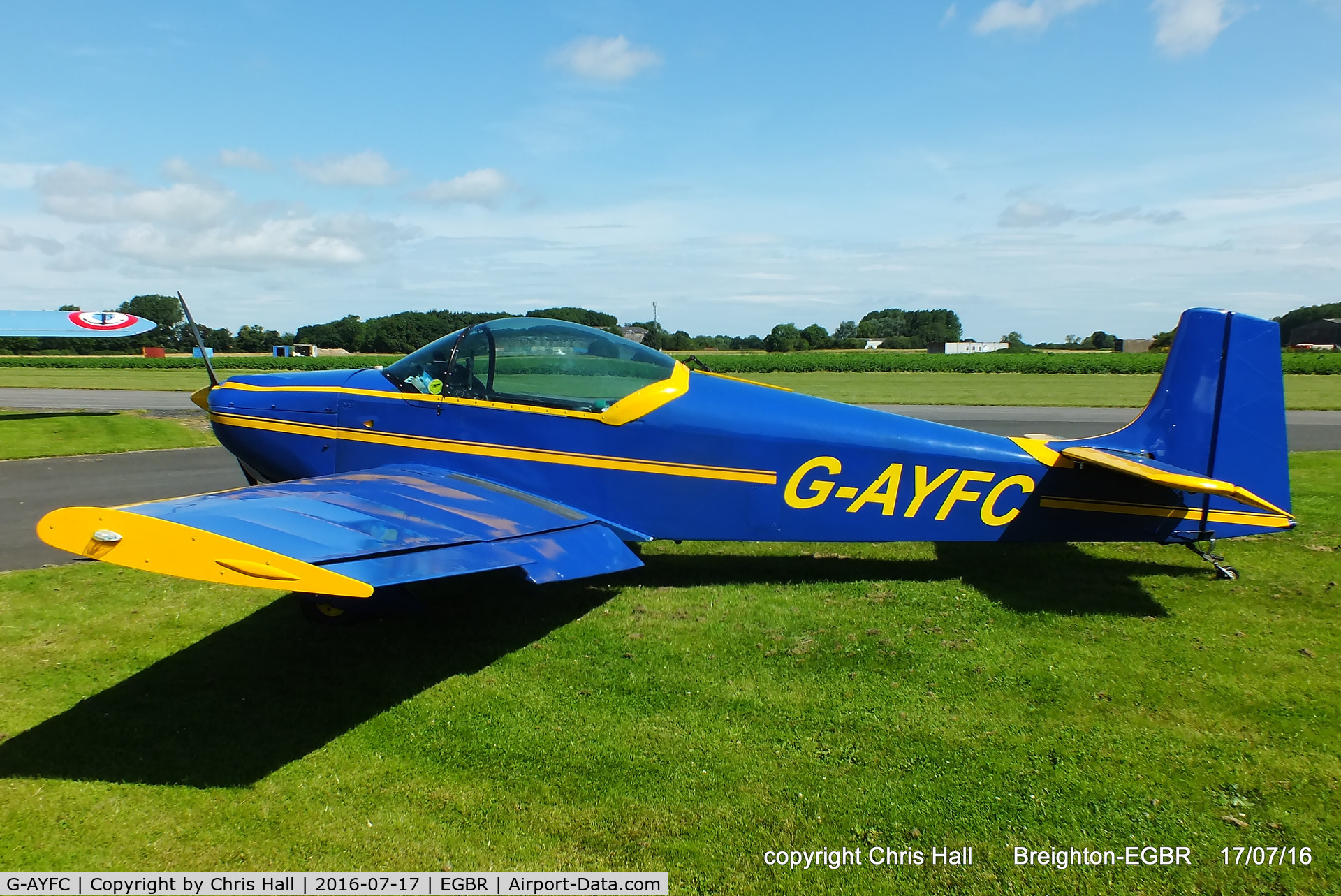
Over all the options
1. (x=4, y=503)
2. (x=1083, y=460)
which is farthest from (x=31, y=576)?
(x=1083, y=460)

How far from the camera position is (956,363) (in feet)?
182

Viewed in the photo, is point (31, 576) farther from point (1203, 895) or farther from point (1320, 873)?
point (1320, 873)

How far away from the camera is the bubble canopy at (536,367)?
5.48 meters

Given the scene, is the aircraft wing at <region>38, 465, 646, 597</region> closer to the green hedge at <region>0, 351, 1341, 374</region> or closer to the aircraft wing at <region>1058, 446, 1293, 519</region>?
the aircraft wing at <region>1058, 446, 1293, 519</region>

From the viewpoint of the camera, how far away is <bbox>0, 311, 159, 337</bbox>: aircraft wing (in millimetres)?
18172

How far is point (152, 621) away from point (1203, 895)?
6.10 m

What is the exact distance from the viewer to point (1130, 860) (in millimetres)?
2881

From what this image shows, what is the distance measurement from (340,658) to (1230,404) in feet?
21.1

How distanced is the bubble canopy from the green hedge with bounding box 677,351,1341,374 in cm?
4075

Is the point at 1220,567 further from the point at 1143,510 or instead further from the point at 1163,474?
the point at 1163,474

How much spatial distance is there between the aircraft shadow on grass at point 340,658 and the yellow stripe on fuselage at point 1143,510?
701 mm

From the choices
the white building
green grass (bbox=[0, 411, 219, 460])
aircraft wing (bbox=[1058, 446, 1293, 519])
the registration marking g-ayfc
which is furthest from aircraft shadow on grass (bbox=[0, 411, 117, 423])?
the white building

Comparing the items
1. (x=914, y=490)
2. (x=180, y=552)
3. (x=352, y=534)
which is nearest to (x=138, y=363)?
(x=352, y=534)

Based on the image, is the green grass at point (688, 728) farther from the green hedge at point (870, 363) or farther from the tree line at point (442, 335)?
the green hedge at point (870, 363)
